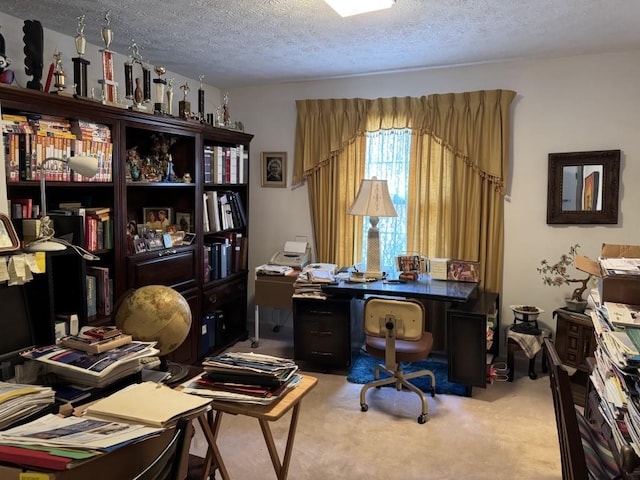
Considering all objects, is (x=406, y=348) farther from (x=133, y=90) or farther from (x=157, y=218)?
(x=133, y=90)

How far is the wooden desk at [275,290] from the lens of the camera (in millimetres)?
4176

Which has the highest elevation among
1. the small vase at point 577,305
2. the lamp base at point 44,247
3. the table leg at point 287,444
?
the lamp base at point 44,247

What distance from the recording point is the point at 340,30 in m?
3.08

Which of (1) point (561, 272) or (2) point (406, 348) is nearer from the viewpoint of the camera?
(2) point (406, 348)

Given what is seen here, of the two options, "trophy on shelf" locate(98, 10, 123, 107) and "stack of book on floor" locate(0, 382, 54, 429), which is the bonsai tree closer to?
"trophy on shelf" locate(98, 10, 123, 107)

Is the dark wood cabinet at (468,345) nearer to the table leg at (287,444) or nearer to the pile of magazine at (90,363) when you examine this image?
the table leg at (287,444)

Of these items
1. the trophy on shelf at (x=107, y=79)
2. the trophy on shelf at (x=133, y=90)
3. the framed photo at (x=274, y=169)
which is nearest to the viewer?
the trophy on shelf at (x=107, y=79)

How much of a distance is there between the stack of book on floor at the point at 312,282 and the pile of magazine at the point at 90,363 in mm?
1987

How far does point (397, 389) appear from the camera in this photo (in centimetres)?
340

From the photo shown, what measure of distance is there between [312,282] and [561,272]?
73.5 inches

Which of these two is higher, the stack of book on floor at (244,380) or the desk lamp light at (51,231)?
the desk lamp light at (51,231)

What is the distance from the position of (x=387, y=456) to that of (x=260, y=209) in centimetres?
277

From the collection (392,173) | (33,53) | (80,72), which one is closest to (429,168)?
(392,173)

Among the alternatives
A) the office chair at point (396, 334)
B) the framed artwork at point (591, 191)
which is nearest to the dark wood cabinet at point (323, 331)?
the office chair at point (396, 334)
